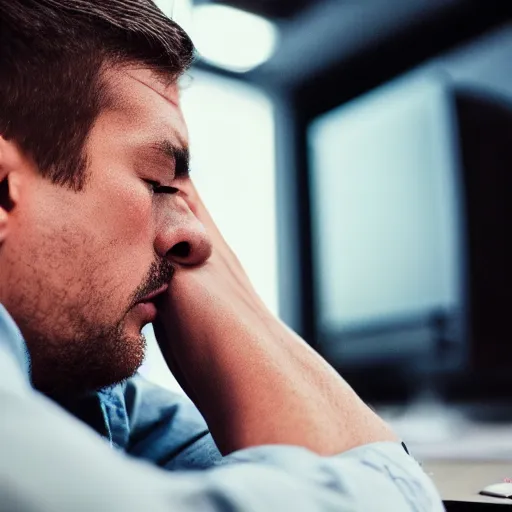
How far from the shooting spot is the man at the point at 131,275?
60 cm

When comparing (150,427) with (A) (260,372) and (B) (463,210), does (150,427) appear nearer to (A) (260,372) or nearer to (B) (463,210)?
(A) (260,372)

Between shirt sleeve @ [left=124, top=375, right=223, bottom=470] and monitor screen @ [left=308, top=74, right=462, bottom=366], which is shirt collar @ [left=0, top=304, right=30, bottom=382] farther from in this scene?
monitor screen @ [left=308, top=74, right=462, bottom=366]

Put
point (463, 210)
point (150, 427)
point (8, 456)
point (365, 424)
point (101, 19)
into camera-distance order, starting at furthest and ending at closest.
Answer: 1. point (463, 210)
2. point (150, 427)
3. point (101, 19)
4. point (365, 424)
5. point (8, 456)

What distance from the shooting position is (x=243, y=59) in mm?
2598

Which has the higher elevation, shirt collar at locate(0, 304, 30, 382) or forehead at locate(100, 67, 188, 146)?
forehead at locate(100, 67, 188, 146)

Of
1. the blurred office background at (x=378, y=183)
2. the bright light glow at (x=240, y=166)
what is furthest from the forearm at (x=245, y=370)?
the bright light glow at (x=240, y=166)

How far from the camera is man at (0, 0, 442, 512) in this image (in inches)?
23.8

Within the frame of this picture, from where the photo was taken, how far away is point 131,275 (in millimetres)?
694

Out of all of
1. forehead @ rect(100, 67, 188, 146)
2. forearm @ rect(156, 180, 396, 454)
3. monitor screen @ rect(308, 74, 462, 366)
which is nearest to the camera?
forearm @ rect(156, 180, 396, 454)

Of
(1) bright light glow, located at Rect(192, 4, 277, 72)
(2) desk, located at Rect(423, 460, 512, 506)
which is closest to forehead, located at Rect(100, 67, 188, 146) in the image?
(2) desk, located at Rect(423, 460, 512, 506)

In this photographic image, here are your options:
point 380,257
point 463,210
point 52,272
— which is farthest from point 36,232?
point 380,257

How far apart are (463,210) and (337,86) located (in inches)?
42.3

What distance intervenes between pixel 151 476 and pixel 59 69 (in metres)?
0.51

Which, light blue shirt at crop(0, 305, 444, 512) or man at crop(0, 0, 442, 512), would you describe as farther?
man at crop(0, 0, 442, 512)
